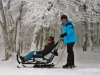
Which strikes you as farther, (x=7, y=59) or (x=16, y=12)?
(x=16, y=12)

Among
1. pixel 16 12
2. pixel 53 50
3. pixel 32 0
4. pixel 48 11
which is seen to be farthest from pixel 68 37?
pixel 16 12

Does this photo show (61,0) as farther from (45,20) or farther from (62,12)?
(45,20)

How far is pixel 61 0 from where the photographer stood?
12164mm

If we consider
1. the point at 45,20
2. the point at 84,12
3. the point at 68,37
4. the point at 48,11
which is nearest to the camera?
the point at 68,37

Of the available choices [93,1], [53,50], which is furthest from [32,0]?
[53,50]

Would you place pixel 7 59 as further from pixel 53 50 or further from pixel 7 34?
pixel 53 50

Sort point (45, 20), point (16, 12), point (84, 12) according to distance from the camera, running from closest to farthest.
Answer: point (45, 20)
point (84, 12)
point (16, 12)

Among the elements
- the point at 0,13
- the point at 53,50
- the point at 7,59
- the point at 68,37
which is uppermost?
the point at 0,13

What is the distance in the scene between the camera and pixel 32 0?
1237 cm

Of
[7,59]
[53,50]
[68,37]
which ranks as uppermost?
[68,37]

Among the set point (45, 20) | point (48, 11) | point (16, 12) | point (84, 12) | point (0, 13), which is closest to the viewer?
point (48, 11)

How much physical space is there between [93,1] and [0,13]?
595cm

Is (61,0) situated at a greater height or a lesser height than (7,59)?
greater

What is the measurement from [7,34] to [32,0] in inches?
112
